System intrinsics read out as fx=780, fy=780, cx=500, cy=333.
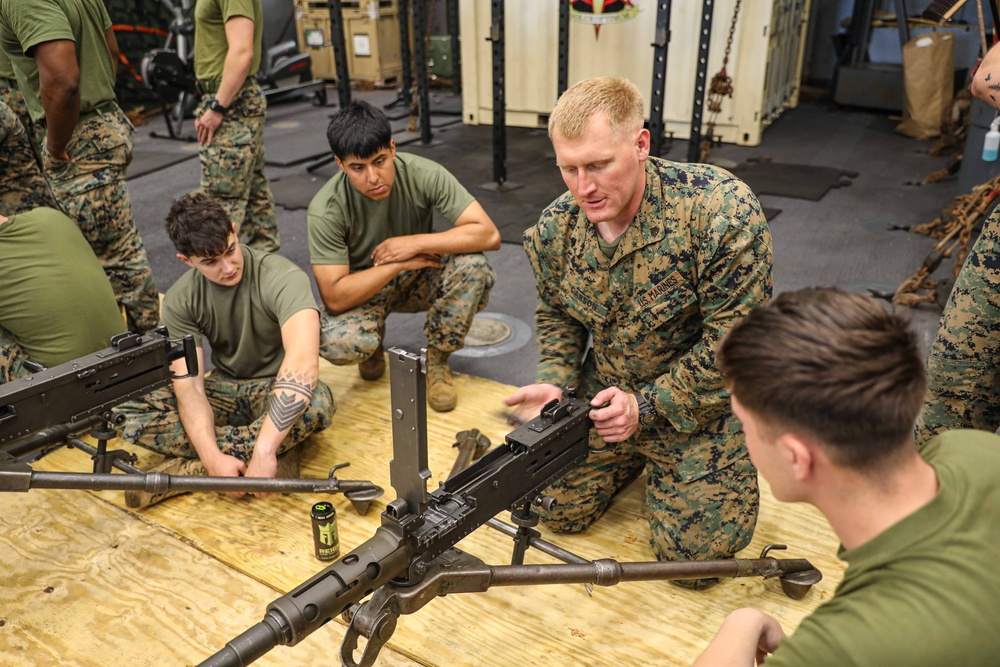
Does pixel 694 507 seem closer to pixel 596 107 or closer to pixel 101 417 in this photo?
pixel 596 107

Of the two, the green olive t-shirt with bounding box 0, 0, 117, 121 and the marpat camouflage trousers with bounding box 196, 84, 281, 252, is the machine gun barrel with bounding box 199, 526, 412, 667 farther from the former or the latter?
the marpat camouflage trousers with bounding box 196, 84, 281, 252

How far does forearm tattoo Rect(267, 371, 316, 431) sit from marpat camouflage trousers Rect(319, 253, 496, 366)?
492 mm

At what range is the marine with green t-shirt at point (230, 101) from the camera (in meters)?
3.51

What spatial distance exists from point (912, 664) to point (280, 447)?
1938mm

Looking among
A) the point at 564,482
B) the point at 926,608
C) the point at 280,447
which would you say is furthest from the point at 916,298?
the point at 926,608

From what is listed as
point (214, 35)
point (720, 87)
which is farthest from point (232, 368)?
point (720, 87)

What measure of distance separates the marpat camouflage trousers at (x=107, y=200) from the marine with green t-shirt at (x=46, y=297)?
0.77 m

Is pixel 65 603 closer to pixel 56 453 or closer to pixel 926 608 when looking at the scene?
pixel 56 453

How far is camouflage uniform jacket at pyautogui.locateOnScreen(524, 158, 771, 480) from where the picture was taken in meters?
1.85

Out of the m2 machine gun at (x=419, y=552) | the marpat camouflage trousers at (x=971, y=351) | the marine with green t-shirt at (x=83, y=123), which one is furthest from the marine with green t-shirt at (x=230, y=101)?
the marpat camouflage trousers at (x=971, y=351)

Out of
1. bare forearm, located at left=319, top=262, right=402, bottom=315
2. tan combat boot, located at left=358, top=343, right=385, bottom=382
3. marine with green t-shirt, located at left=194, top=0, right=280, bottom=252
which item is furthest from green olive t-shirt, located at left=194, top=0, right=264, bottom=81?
tan combat boot, located at left=358, top=343, right=385, bottom=382

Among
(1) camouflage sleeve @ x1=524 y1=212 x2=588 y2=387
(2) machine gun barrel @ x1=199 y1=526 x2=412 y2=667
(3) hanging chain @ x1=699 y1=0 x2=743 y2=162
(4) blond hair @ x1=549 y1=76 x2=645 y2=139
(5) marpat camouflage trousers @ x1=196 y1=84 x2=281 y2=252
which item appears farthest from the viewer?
(3) hanging chain @ x1=699 y1=0 x2=743 y2=162

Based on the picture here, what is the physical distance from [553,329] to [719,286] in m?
0.52

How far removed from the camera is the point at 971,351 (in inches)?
76.7
